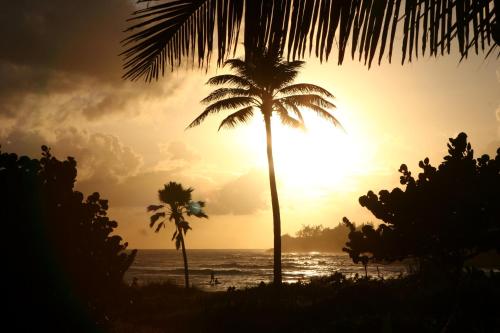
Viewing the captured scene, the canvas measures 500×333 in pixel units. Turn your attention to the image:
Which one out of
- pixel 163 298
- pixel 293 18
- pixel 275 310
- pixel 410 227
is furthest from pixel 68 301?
pixel 163 298

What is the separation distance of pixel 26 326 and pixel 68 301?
504mm

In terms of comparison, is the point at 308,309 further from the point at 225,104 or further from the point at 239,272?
the point at 239,272

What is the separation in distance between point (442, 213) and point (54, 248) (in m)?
9.03

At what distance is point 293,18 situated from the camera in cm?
178

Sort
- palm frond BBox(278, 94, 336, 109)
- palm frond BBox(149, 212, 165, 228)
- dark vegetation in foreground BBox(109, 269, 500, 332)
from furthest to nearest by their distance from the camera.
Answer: palm frond BBox(149, 212, 165, 228) < palm frond BBox(278, 94, 336, 109) < dark vegetation in foreground BBox(109, 269, 500, 332)

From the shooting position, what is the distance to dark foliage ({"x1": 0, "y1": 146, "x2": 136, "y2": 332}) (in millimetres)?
5156

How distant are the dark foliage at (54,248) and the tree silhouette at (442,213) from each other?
6774mm

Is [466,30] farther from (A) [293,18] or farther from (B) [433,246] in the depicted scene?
(B) [433,246]

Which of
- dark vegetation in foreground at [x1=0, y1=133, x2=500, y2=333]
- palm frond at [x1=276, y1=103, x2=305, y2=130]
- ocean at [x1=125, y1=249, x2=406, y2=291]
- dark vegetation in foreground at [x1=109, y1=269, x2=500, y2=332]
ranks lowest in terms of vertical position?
ocean at [x1=125, y1=249, x2=406, y2=291]

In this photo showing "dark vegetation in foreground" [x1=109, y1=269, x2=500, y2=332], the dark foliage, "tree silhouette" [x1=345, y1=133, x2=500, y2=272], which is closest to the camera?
the dark foliage

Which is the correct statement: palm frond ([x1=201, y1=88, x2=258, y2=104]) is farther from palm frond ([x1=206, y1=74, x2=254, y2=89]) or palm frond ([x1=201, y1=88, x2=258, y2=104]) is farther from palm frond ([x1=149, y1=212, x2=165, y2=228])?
palm frond ([x1=149, y1=212, x2=165, y2=228])

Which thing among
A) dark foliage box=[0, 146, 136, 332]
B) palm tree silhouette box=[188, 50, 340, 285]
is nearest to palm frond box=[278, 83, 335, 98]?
palm tree silhouette box=[188, 50, 340, 285]

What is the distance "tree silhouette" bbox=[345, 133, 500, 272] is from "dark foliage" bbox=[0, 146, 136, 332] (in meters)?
6.77

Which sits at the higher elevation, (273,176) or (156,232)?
(273,176)
